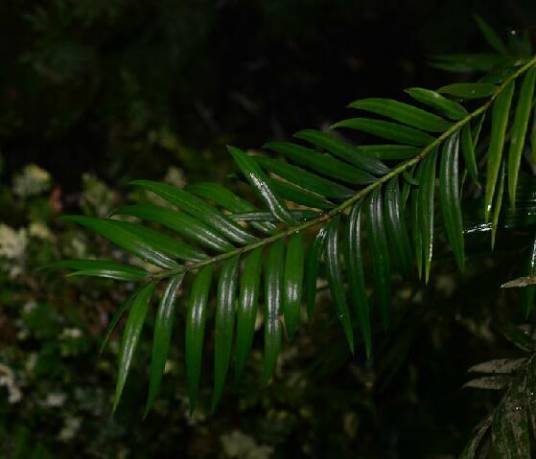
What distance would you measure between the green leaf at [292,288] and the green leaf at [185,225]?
0.11 meters

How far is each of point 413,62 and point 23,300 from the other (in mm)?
2600

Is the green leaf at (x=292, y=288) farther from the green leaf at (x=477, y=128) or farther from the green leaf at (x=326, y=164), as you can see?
the green leaf at (x=477, y=128)

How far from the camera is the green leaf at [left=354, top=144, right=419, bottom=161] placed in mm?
1246

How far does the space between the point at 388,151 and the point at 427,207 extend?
13cm

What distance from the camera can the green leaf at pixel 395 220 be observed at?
1.23 meters

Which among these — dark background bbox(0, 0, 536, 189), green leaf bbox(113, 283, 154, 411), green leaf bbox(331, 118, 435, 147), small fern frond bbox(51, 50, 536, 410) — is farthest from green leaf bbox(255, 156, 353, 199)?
dark background bbox(0, 0, 536, 189)

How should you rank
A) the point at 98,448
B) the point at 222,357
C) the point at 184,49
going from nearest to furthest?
1. the point at 222,357
2. the point at 98,448
3. the point at 184,49

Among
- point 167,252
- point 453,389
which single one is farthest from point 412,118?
point 453,389

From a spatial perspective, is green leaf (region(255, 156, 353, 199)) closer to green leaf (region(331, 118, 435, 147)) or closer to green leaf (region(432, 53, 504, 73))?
green leaf (region(331, 118, 435, 147))

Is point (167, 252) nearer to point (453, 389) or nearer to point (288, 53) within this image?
point (453, 389)

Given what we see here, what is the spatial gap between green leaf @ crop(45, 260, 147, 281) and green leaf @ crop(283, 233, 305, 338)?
0.25 metres

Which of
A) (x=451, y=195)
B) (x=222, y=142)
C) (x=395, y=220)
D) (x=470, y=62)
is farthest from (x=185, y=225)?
(x=222, y=142)

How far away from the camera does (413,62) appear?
3934mm

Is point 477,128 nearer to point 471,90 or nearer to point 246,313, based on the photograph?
point 471,90
